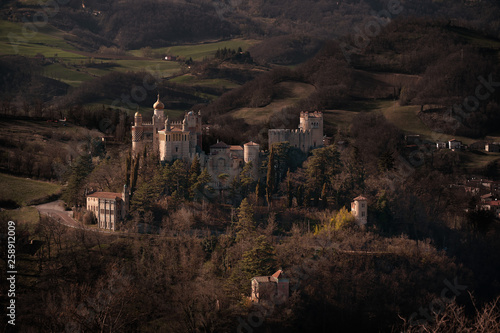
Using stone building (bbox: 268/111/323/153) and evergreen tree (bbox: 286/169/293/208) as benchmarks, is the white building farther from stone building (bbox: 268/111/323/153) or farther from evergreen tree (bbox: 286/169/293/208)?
evergreen tree (bbox: 286/169/293/208)

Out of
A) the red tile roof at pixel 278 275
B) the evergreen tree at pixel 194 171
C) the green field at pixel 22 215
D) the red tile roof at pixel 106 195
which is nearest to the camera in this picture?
the red tile roof at pixel 278 275

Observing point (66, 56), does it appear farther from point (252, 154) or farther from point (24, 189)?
point (252, 154)

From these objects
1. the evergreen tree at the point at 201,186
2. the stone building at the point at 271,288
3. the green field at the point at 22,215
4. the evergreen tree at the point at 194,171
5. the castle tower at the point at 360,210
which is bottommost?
the stone building at the point at 271,288

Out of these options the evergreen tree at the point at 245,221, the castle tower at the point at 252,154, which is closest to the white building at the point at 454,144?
the castle tower at the point at 252,154

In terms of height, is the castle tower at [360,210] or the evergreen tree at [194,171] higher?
the evergreen tree at [194,171]

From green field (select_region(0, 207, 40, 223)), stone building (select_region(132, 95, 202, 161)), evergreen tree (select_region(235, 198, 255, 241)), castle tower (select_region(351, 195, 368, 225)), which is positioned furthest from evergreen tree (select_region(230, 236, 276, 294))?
green field (select_region(0, 207, 40, 223))

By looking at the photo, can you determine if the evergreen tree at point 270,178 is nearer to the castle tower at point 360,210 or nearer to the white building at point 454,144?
the castle tower at point 360,210

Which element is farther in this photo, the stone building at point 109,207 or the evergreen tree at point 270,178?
the evergreen tree at point 270,178
